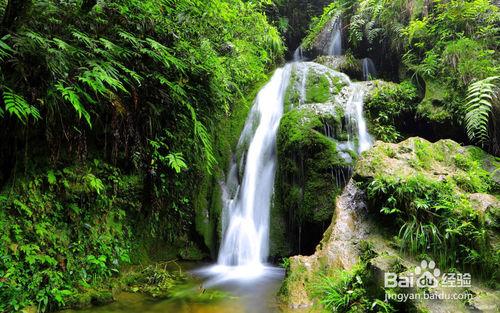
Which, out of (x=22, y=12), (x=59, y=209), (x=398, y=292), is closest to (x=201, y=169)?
(x=59, y=209)

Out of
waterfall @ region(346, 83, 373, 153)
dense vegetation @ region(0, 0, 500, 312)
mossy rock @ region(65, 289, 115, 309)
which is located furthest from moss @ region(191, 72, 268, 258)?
mossy rock @ region(65, 289, 115, 309)

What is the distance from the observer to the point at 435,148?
533 centimetres

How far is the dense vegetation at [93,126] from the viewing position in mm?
3342

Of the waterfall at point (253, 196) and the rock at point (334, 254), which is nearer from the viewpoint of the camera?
the rock at point (334, 254)

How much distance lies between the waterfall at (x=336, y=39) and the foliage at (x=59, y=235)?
8.42 m

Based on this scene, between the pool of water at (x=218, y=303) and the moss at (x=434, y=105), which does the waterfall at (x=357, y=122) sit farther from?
the pool of water at (x=218, y=303)

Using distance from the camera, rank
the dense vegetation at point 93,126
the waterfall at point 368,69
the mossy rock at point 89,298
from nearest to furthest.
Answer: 1. the dense vegetation at point 93,126
2. the mossy rock at point 89,298
3. the waterfall at point 368,69

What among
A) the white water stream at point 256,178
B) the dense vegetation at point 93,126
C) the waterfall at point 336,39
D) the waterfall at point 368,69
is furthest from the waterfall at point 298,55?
the dense vegetation at point 93,126

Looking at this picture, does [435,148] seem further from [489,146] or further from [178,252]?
[178,252]

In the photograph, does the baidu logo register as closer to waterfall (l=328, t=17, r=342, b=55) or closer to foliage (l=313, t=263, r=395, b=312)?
foliage (l=313, t=263, r=395, b=312)

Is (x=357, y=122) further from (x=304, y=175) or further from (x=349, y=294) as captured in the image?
(x=349, y=294)

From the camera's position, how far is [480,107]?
5719 millimetres

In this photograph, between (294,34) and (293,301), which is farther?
(294,34)

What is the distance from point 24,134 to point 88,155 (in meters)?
0.88
